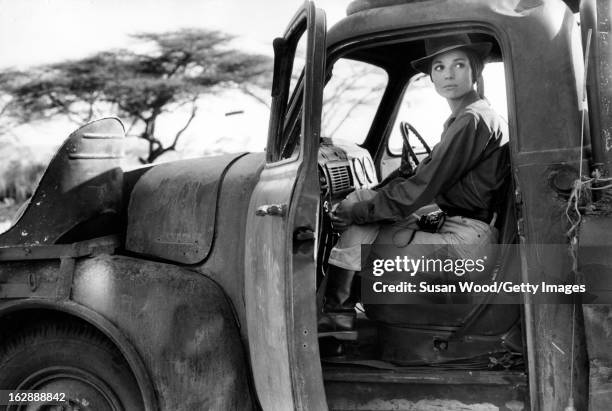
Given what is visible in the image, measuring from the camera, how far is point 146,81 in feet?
57.2

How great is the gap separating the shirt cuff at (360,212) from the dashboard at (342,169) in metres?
0.41

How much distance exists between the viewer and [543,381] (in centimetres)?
261

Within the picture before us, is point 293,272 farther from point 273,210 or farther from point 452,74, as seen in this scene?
point 452,74

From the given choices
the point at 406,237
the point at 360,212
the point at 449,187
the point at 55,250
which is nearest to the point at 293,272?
the point at 360,212

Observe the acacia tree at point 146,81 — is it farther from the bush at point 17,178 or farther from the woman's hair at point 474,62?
the woman's hair at point 474,62

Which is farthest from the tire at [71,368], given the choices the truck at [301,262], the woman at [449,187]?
the woman at [449,187]

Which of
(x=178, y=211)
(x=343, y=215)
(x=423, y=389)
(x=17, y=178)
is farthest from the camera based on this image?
(x=17, y=178)

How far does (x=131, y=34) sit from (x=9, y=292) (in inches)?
598

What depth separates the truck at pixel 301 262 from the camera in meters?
2.61

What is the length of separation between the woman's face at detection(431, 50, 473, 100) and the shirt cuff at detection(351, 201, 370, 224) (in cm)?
58

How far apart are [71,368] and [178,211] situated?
773mm

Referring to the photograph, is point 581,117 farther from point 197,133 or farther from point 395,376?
point 197,133

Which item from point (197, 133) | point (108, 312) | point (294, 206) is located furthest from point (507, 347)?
point (197, 133)

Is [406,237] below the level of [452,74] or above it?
below
